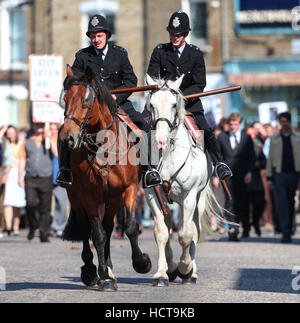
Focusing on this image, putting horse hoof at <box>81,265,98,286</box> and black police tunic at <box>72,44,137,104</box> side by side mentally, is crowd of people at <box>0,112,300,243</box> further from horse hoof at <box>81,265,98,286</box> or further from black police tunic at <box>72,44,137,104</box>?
horse hoof at <box>81,265,98,286</box>

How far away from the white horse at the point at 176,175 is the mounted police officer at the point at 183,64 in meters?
0.45

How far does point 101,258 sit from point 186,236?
48.6 inches

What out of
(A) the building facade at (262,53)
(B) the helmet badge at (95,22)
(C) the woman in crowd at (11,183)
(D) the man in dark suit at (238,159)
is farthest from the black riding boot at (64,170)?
(A) the building facade at (262,53)

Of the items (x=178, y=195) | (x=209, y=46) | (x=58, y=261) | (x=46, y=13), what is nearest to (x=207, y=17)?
(x=209, y=46)

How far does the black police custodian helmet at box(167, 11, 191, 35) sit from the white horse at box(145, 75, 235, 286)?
889 millimetres

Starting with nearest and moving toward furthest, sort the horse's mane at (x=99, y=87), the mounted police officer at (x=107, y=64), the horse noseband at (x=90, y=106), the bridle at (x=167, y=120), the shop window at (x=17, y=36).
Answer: the horse noseband at (x=90, y=106) < the horse's mane at (x=99, y=87) < the bridle at (x=167, y=120) < the mounted police officer at (x=107, y=64) < the shop window at (x=17, y=36)

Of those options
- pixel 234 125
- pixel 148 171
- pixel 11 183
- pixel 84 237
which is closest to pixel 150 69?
pixel 148 171

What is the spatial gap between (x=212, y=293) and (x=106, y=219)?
1530 mm

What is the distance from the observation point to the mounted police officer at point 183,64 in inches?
509

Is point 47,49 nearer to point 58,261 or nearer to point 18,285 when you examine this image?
point 58,261

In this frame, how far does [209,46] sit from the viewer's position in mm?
36500

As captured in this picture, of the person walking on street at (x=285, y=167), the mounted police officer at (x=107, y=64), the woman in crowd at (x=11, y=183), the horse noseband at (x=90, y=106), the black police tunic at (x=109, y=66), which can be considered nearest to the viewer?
the horse noseband at (x=90, y=106)

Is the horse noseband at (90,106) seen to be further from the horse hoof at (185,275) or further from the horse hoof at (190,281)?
the horse hoof at (190,281)

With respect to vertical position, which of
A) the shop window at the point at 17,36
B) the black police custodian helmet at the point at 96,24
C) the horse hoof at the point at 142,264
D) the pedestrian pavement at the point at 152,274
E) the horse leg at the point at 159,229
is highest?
the shop window at the point at 17,36
